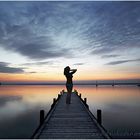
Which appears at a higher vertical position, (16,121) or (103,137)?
(103,137)

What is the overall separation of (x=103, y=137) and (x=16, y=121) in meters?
14.2

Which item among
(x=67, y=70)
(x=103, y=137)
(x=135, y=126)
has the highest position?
(x=67, y=70)

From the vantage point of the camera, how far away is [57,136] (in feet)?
21.8

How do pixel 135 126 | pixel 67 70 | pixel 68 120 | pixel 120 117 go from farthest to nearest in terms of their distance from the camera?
1. pixel 120 117
2. pixel 135 126
3. pixel 67 70
4. pixel 68 120

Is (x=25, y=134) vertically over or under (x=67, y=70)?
under

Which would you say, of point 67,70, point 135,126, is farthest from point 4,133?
point 135,126

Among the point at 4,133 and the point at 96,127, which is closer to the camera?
the point at 96,127

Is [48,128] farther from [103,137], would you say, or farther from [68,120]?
[103,137]

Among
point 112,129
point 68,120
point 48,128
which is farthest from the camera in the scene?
point 112,129

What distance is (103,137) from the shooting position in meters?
6.57

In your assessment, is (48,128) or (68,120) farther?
(68,120)

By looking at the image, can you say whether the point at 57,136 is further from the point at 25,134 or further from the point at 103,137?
the point at 25,134

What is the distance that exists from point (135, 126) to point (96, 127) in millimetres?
11332

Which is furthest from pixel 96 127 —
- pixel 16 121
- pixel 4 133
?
pixel 16 121
